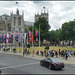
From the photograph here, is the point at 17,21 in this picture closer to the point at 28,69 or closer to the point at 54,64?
the point at 28,69

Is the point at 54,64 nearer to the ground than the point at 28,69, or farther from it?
farther from it

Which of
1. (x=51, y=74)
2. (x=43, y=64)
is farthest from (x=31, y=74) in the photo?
(x=43, y=64)

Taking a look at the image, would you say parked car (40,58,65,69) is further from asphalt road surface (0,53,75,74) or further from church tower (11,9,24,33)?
church tower (11,9,24,33)

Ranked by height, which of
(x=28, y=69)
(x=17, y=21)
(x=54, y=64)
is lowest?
(x=28, y=69)

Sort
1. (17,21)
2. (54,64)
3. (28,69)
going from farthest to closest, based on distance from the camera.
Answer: (17,21), (28,69), (54,64)

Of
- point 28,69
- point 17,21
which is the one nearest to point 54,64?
point 28,69

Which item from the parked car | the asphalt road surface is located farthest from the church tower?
the parked car

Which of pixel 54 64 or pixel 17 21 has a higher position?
pixel 17 21

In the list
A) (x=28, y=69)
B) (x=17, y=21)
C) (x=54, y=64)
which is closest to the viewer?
(x=54, y=64)

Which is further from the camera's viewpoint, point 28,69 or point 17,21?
point 17,21

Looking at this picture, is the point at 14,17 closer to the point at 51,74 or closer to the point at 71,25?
the point at 71,25

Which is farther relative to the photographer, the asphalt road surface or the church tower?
the church tower

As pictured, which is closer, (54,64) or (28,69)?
(54,64)

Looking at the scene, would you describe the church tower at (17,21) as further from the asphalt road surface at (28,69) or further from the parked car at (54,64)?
the parked car at (54,64)
